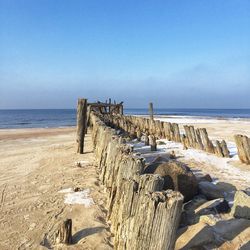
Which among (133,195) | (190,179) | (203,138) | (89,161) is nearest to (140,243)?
(133,195)

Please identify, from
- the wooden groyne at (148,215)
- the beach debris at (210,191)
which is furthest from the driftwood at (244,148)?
the wooden groyne at (148,215)

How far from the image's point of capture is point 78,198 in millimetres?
5848

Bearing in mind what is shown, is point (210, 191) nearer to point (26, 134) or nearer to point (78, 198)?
point (78, 198)

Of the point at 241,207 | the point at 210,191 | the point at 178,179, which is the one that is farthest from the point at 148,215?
the point at 210,191

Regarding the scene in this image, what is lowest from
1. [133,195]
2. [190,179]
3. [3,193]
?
[3,193]

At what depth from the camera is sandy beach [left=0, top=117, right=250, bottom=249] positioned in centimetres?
435

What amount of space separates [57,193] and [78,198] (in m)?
0.68

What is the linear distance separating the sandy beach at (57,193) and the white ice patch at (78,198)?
0.02m

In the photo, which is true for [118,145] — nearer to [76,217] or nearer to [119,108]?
[76,217]

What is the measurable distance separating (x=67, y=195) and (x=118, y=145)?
1.66 meters

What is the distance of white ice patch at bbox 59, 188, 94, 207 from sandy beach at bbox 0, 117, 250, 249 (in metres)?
0.02

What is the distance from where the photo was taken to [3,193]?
6.62 meters

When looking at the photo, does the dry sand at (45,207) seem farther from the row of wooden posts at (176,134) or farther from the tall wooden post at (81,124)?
the row of wooden posts at (176,134)

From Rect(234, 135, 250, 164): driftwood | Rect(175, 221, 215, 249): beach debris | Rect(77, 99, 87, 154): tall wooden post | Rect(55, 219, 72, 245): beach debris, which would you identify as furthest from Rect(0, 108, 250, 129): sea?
Rect(175, 221, 215, 249): beach debris
